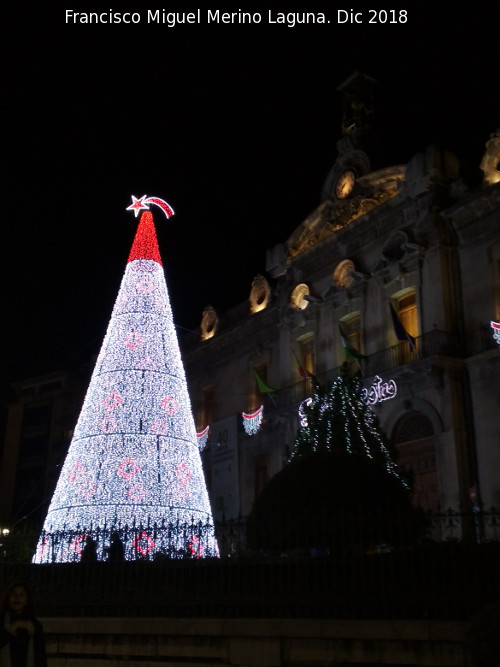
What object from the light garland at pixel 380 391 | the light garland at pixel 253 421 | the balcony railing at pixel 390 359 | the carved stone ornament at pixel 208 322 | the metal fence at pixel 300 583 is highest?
the carved stone ornament at pixel 208 322

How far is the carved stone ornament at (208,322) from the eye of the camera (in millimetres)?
31609

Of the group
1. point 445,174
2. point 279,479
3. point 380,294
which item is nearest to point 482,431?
point 380,294

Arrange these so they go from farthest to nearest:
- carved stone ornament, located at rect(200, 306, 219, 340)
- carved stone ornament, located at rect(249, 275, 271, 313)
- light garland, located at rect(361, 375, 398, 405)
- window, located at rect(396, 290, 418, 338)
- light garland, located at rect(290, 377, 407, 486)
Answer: carved stone ornament, located at rect(200, 306, 219, 340)
carved stone ornament, located at rect(249, 275, 271, 313)
window, located at rect(396, 290, 418, 338)
light garland, located at rect(361, 375, 398, 405)
light garland, located at rect(290, 377, 407, 486)

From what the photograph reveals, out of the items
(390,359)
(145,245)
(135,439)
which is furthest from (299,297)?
(135,439)

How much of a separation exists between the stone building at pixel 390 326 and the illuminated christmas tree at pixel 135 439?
17.7 feet

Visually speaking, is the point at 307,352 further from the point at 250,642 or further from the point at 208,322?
the point at 250,642

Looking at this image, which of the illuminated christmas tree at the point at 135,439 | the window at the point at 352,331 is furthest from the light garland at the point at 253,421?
the illuminated christmas tree at the point at 135,439

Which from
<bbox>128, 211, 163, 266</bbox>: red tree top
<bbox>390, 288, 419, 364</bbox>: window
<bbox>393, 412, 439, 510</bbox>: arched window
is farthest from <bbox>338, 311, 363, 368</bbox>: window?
<bbox>128, 211, 163, 266</bbox>: red tree top

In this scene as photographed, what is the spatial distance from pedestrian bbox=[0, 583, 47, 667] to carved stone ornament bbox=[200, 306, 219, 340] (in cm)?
2550

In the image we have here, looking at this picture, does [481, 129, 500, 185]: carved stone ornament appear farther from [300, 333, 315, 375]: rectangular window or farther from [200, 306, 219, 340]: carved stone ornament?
[200, 306, 219, 340]: carved stone ornament

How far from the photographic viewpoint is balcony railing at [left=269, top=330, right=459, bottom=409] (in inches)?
768

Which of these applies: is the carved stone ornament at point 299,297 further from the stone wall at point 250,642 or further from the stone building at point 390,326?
the stone wall at point 250,642

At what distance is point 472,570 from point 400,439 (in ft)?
42.5

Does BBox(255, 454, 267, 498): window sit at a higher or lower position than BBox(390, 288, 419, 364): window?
lower
